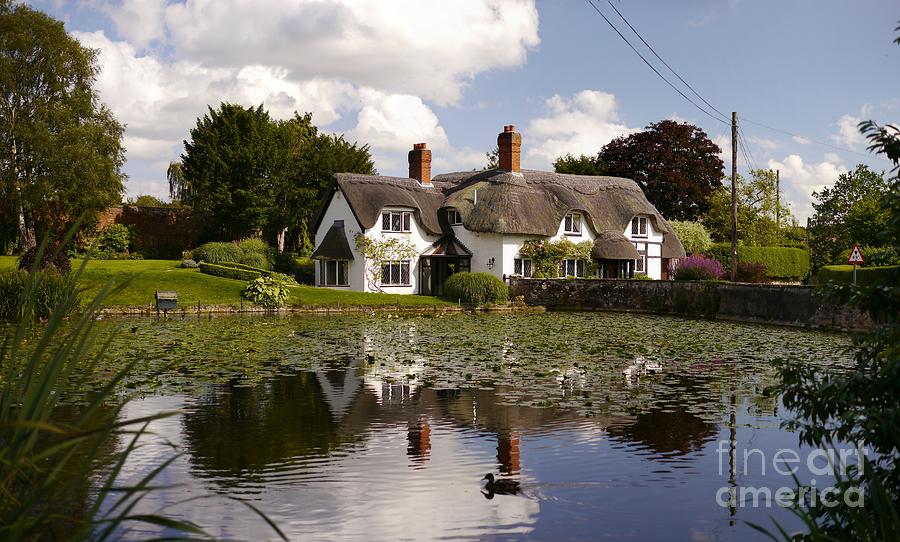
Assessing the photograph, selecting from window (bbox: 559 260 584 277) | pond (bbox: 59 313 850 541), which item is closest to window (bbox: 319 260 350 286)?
window (bbox: 559 260 584 277)

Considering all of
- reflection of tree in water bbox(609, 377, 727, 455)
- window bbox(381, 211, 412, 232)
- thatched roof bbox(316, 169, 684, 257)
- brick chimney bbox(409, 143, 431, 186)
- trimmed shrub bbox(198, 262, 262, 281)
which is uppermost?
brick chimney bbox(409, 143, 431, 186)

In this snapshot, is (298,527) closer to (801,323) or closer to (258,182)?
(801,323)

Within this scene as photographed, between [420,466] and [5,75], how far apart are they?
42290 mm

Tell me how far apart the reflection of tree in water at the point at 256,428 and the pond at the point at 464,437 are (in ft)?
0.13

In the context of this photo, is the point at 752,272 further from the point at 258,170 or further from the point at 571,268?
the point at 258,170

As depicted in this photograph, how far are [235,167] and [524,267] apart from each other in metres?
22.0

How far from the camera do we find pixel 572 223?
4828cm

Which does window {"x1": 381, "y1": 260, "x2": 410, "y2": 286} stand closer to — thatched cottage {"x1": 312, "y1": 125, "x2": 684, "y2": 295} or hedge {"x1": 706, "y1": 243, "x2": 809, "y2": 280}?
thatched cottage {"x1": 312, "y1": 125, "x2": 684, "y2": 295}

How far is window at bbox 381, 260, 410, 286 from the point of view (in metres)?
45.3

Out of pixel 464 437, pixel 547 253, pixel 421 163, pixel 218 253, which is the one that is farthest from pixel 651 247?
pixel 464 437

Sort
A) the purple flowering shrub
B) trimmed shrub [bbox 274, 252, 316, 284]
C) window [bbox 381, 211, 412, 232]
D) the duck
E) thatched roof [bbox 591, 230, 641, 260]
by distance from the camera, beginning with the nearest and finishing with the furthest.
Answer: the duck → window [bbox 381, 211, 412, 232] → the purple flowering shrub → thatched roof [bbox 591, 230, 641, 260] → trimmed shrub [bbox 274, 252, 316, 284]

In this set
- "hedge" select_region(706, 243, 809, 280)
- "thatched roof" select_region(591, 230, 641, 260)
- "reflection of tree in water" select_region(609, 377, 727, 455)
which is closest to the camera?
"reflection of tree in water" select_region(609, 377, 727, 455)

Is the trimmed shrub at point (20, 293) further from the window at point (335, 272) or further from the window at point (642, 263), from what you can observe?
the window at point (642, 263)

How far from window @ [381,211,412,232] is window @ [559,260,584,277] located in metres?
8.69
